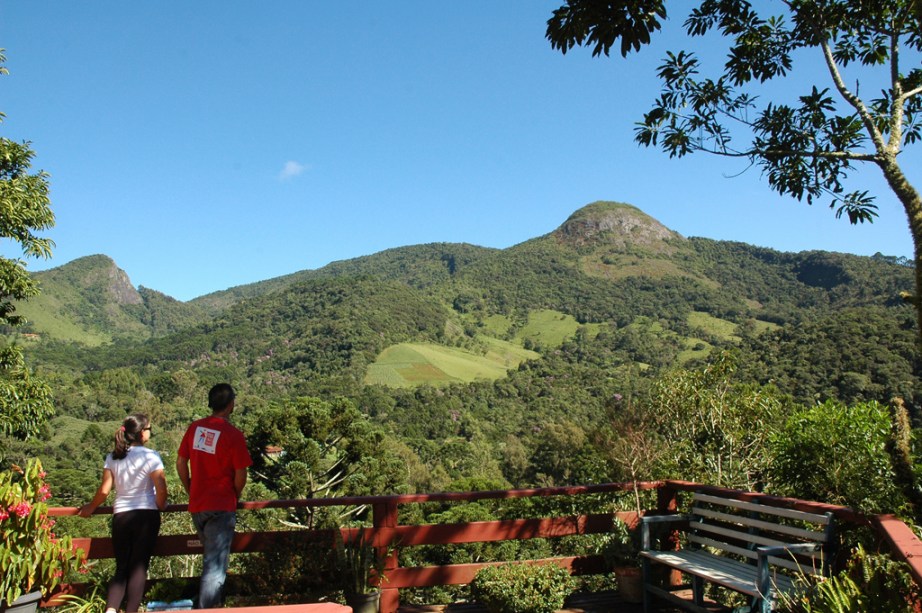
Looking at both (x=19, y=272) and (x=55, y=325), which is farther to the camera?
(x=55, y=325)

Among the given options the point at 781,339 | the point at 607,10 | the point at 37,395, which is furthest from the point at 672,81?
the point at 781,339

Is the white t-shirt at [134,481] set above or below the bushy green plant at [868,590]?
above

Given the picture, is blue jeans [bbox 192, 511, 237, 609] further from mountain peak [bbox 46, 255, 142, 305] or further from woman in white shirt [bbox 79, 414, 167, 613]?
mountain peak [bbox 46, 255, 142, 305]

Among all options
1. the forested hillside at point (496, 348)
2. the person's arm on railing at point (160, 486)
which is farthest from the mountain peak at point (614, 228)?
the person's arm on railing at point (160, 486)

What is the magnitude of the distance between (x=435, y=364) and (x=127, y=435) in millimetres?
101521

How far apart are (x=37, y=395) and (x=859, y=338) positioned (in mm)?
48546

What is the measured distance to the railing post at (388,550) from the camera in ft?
13.1

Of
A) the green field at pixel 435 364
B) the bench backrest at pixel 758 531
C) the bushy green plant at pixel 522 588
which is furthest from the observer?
the green field at pixel 435 364

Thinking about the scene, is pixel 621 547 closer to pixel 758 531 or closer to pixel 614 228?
pixel 758 531

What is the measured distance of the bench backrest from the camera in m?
3.22

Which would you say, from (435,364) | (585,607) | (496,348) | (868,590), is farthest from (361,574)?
(496,348)

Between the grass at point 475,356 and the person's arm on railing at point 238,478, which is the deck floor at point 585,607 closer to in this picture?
the person's arm on railing at point 238,478

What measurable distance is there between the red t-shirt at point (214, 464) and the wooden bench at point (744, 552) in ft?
8.62

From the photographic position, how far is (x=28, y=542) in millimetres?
3037
